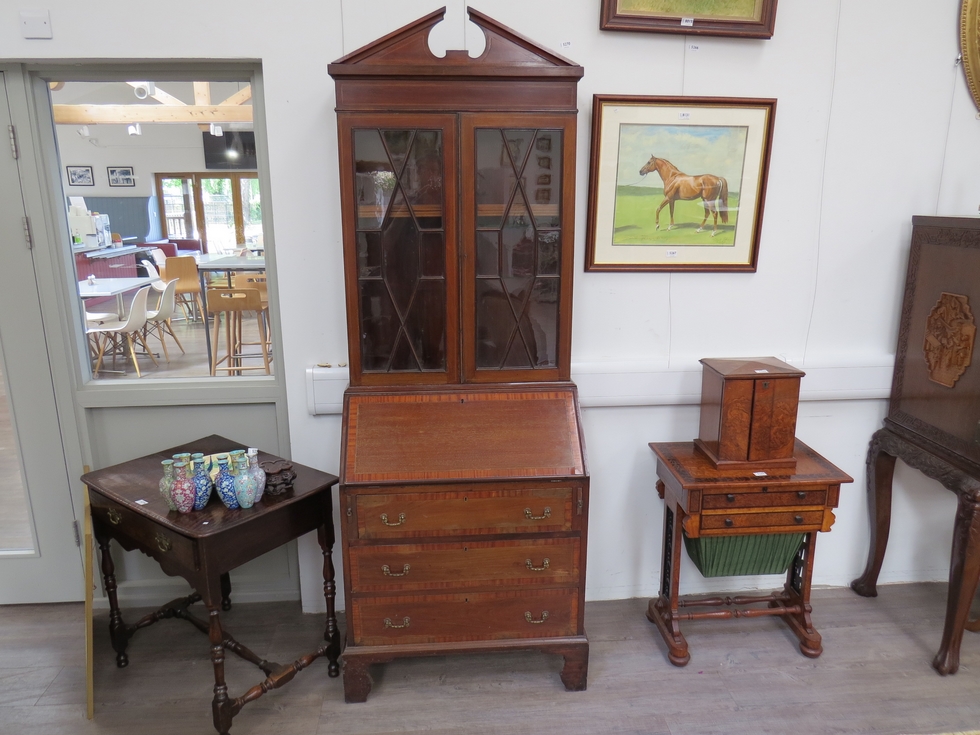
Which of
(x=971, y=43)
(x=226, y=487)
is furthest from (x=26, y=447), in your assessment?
(x=971, y=43)

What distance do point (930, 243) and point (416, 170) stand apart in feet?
6.33

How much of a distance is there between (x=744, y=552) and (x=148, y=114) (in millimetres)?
2781

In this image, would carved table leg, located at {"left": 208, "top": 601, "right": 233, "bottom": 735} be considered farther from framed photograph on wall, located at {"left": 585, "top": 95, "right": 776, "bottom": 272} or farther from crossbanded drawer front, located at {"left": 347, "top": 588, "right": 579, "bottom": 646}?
framed photograph on wall, located at {"left": 585, "top": 95, "right": 776, "bottom": 272}

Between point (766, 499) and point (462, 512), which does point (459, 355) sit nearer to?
point (462, 512)

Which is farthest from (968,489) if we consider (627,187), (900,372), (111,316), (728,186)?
(111,316)

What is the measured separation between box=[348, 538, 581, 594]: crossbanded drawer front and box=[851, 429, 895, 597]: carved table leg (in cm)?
144

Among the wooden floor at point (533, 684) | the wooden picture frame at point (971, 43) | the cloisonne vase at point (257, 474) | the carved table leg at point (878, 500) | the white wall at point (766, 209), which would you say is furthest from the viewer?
the carved table leg at point (878, 500)

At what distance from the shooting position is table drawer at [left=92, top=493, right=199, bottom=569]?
1972 mm

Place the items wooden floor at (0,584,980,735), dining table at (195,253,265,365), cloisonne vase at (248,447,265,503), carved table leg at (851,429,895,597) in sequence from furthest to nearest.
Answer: carved table leg at (851,429,895,597) → dining table at (195,253,265,365) → wooden floor at (0,584,980,735) → cloisonne vase at (248,447,265,503)

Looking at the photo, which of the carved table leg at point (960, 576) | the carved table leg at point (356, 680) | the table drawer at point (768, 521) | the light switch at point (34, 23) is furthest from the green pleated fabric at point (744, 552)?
the light switch at point (34, 23)

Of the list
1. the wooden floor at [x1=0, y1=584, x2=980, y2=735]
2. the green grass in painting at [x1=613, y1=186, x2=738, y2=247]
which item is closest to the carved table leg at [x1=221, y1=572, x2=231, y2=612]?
the wooden floor at [x1=0, y1=584, x2=980, y2=735]

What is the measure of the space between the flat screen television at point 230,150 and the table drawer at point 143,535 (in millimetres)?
1288

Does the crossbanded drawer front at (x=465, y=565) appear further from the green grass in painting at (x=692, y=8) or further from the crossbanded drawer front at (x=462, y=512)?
the green grass in painting at (x=692, y=8)

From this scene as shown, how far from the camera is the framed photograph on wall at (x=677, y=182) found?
8.04ft
